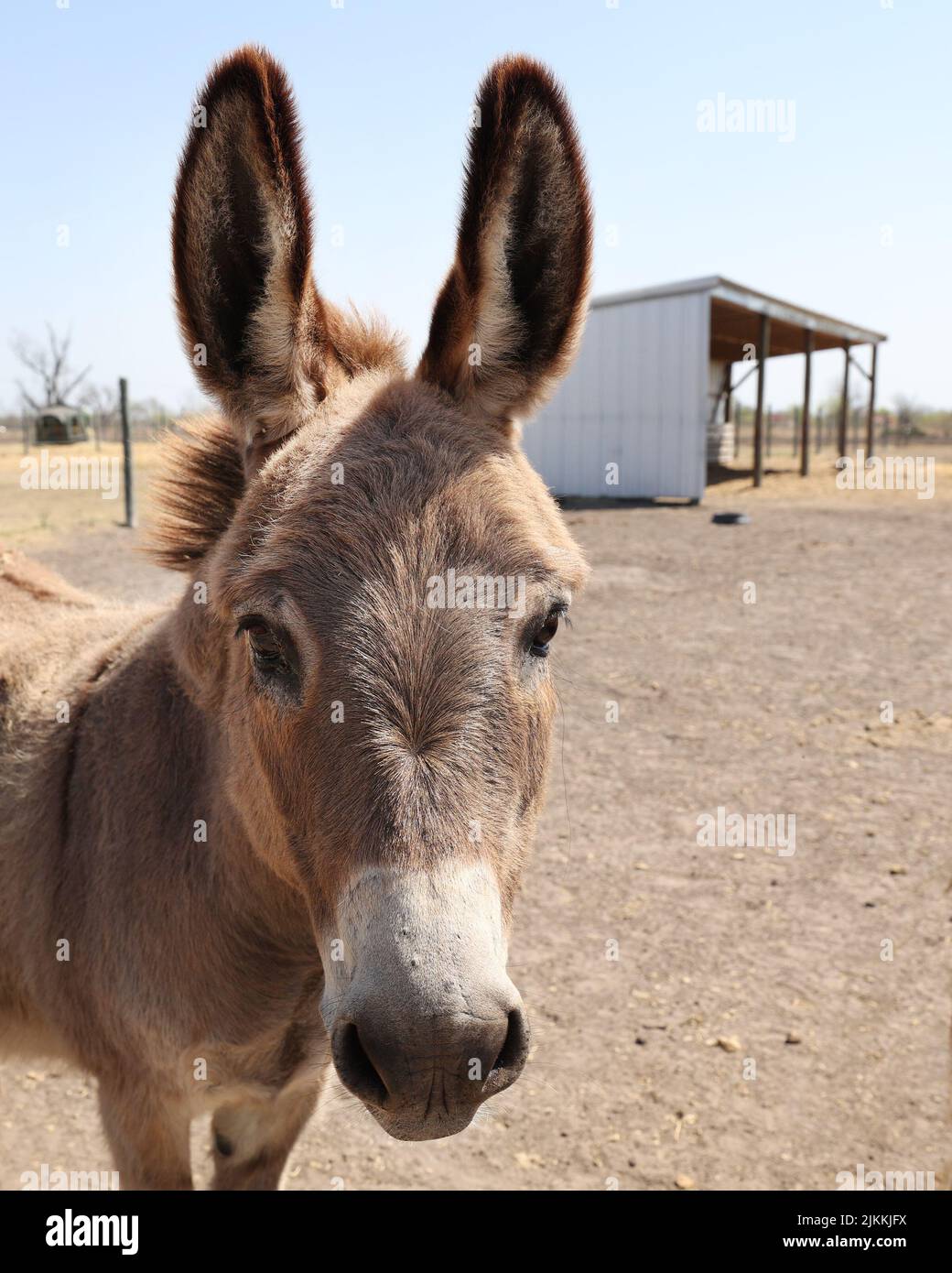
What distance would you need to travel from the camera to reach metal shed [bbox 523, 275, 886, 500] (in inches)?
898

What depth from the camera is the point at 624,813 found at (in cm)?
630

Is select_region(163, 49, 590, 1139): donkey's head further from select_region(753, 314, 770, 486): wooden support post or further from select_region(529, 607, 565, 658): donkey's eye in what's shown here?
select_region(753, 314, 770, 486): wooden support post

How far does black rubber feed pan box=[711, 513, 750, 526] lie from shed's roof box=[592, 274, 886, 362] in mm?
5739

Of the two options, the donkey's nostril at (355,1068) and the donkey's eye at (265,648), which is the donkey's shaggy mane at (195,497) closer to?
the donkey's eye at (265,648)

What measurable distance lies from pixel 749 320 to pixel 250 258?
26688 mm

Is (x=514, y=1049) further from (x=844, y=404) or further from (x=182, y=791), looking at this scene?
(x=844, y=404)

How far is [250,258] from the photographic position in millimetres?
2410

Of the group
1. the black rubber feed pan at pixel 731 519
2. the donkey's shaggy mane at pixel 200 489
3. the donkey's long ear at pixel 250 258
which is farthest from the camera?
the black rubber feed pan at pixel 731 519

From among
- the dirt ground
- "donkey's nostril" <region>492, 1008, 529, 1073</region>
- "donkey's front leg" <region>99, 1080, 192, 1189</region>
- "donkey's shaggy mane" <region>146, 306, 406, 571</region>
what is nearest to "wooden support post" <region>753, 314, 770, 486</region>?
the dirt ground

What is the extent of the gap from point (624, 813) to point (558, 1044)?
91.7 inches

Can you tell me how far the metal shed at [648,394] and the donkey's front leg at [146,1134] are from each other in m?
20.3

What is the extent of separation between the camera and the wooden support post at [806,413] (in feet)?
84.1

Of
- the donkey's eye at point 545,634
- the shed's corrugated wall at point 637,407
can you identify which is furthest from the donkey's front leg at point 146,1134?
the shed's corrugated wall at point 637,407
